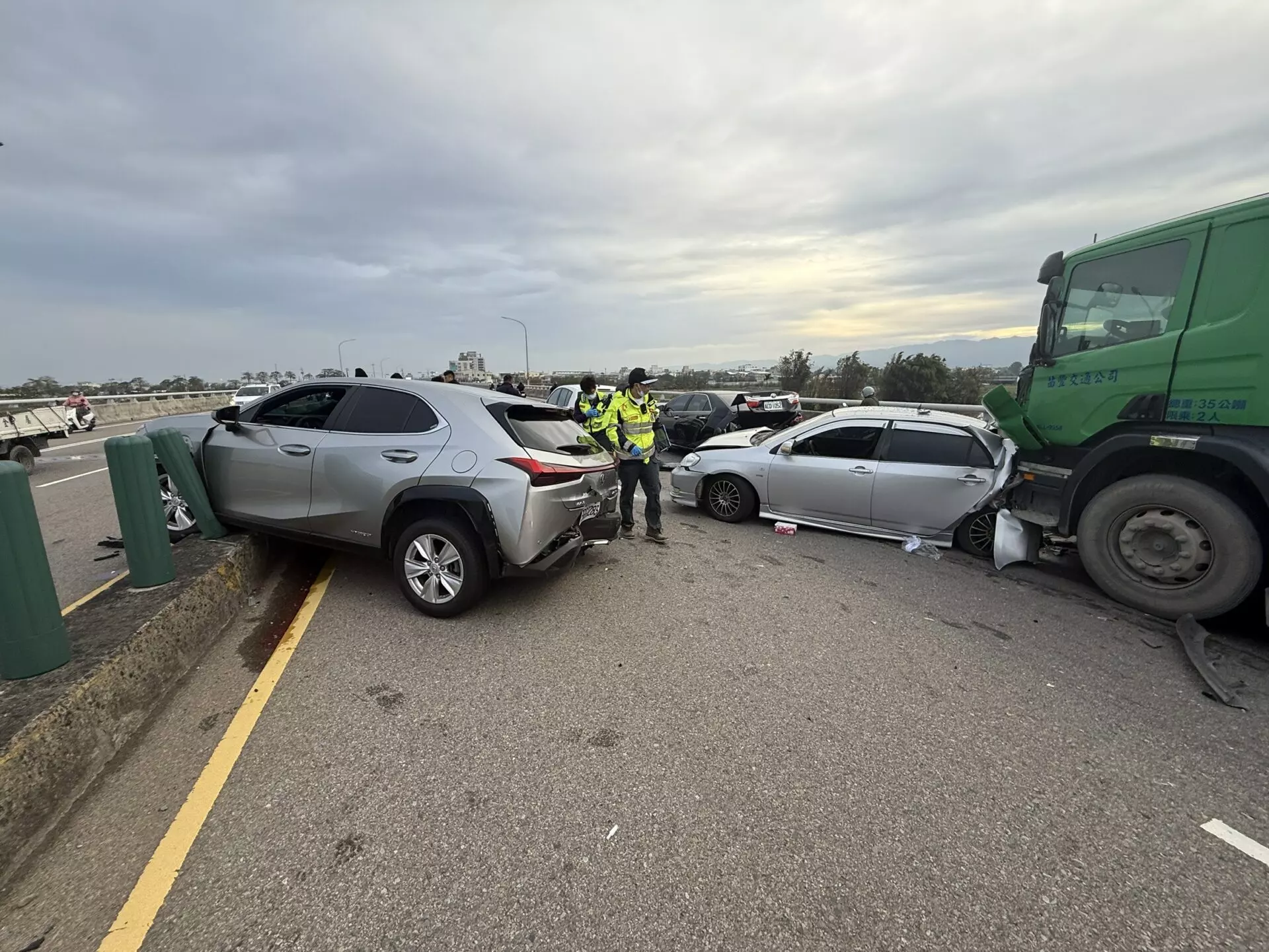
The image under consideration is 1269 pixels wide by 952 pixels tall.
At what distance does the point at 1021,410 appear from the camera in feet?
17.1

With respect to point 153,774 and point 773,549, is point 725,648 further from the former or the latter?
point 153,774

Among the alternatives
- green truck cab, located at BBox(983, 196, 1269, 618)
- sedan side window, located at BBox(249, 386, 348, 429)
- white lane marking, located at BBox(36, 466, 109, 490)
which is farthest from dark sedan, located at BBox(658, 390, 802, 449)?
white lane marking, located at BBox(36, 466, 109, 490)

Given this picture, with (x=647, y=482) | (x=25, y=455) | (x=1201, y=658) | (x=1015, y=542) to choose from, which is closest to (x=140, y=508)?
(x=647, y=482)

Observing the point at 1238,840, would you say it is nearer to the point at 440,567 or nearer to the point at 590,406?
the point at 440,567

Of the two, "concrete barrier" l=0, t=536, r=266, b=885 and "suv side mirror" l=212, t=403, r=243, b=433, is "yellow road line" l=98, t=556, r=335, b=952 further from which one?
"suv side mirror" l=212, t=403, r=243, b=433

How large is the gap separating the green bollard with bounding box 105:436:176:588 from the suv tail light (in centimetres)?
211

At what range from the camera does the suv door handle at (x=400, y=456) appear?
4.04m

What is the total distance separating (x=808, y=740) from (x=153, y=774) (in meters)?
2.98

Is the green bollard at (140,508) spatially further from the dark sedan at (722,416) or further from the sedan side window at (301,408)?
the dark sedan at (722,416)

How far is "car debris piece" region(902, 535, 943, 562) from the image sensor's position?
582 cm

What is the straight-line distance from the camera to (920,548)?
593cm

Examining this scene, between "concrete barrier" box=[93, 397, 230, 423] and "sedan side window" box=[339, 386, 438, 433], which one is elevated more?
"sedan side window" box=[339, 386, 438, 433]

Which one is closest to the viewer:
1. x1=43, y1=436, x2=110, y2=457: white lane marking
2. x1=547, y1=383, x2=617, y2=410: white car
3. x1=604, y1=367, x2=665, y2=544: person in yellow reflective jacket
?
x1=604, y1=367, x2=665, y2=544: person in yellow reflective jacket

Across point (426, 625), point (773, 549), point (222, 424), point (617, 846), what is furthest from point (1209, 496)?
point (222, 424)
